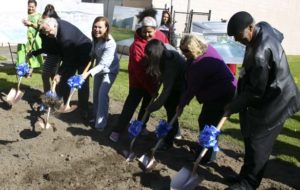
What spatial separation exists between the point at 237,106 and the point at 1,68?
7.41 m

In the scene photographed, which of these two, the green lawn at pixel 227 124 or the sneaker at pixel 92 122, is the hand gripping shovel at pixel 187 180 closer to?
the green lawn at pixel 227 124

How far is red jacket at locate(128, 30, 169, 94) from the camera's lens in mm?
5461

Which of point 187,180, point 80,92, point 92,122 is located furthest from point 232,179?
point 80,92

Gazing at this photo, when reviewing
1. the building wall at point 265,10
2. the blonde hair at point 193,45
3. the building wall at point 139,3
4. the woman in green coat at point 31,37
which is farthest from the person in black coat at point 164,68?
the building wall at point 139,3

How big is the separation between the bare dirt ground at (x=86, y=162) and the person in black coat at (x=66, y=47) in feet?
2.22

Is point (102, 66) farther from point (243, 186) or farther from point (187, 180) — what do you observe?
point (243, 186)

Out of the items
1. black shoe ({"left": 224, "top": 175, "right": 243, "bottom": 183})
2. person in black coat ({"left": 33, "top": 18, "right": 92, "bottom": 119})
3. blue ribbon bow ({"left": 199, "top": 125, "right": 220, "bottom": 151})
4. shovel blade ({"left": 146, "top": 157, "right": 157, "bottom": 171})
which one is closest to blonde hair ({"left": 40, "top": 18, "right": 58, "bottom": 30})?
person in black coat ({"left": 33, "top": 18, "right": 92, "bottom": 119})

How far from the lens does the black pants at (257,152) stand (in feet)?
14.0

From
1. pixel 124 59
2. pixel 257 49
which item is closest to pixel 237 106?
pixel 257 49

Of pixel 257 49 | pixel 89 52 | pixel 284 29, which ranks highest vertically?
pixel 257 49

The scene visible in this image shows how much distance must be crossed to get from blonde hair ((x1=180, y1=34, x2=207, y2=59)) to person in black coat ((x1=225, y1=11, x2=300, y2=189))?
573 millimetres

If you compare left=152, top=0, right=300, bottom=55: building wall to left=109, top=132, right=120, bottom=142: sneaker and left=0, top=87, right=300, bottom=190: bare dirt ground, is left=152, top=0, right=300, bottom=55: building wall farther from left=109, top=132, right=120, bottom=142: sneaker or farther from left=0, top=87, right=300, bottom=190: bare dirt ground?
left=109, top=132, right=120, bottom=142: sneaker

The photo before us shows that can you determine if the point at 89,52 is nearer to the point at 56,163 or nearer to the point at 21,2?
the point at 56,163

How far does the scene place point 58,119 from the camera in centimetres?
666
